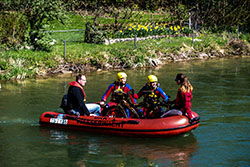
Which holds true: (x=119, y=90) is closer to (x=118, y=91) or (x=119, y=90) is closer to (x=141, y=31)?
(x=118, y=91)

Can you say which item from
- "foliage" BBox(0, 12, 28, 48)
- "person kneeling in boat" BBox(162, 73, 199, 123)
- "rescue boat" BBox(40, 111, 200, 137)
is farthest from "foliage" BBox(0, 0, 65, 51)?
"person kneeling in boat" BBox(162, 73, 199, 123)

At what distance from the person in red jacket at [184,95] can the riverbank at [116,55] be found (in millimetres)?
10218

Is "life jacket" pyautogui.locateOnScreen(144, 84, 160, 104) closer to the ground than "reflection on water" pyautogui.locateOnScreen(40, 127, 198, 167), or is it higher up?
higher up

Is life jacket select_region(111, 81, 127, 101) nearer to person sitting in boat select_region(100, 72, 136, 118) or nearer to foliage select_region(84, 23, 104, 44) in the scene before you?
person sitting in boat select_region(100, 72, 136, 118)

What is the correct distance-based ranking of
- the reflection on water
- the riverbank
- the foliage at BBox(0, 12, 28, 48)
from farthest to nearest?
1. the foliage at BBox(0, 12, 28, 48)
2. the riverbank
3. the reflection on water

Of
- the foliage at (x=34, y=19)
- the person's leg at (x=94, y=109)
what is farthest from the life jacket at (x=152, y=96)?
the foliage at (x=34, y=19)

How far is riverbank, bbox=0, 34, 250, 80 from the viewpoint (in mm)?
20156

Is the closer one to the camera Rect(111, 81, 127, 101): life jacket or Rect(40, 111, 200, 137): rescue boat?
Rect(40, 111, 200, 137): rescue boat

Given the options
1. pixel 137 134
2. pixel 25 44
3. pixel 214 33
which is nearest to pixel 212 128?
pixel 137 134

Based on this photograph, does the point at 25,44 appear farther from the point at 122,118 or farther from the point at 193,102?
the point at 122,118

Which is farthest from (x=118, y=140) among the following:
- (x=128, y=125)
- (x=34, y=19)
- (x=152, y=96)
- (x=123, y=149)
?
(x=34, y=19)

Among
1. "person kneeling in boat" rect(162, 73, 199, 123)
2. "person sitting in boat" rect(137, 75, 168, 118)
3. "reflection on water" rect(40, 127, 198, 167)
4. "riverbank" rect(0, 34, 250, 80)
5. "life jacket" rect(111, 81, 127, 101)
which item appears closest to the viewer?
"reflection on water" rect(40, 127, 198, 167)

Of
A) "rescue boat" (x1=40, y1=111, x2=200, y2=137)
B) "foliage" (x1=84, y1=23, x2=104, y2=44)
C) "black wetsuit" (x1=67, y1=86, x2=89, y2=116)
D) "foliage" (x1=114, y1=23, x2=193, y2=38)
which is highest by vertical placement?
"foliage" (x1=114, y1=23, x2=193, y2=38)

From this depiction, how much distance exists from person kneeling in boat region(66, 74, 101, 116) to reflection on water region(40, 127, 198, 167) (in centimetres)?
60
